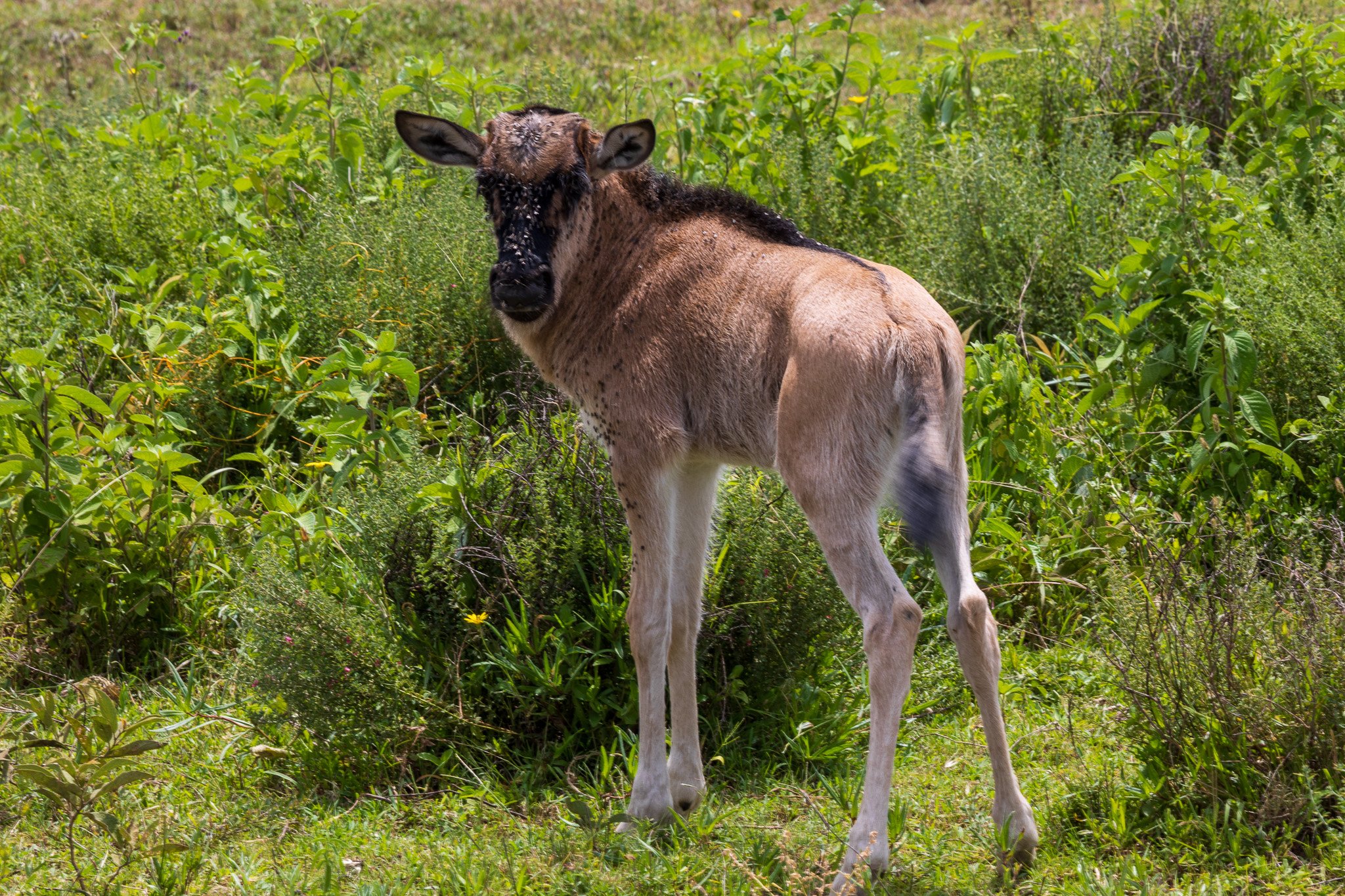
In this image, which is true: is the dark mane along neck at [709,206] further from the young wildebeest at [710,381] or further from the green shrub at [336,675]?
the green shrub at [336,675]

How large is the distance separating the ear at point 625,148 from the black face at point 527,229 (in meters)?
0.08

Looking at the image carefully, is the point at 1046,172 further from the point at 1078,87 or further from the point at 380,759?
the point at 380,759

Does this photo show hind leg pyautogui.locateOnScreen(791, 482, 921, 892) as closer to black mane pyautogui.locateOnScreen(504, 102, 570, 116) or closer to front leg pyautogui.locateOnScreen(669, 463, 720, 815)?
front leg pyautogui.locateOnScreen(669, 463, 720, 815)

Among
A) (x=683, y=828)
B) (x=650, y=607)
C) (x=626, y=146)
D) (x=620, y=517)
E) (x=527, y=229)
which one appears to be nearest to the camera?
(x=683, y=828)

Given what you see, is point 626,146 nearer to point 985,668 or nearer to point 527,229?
point 527,229

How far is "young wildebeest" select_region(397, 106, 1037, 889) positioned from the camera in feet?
13.1

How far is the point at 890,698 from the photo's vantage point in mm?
3945

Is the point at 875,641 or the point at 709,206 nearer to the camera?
the point at 875,641

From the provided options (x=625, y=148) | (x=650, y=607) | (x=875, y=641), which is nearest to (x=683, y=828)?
(x=650, y=607)

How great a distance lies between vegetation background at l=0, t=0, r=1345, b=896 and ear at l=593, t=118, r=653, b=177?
47.4 inches

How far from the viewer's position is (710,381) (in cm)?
453

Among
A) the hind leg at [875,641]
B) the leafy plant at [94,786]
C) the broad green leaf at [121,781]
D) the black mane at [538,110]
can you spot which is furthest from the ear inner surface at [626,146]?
the broad green leaf at [121,781]

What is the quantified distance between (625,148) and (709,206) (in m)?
0.41

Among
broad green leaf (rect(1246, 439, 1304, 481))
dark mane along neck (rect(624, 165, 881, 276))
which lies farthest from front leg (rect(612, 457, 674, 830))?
broad green leaf (rect(1246, 439, 1304, 481))
